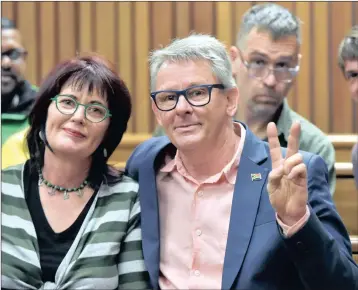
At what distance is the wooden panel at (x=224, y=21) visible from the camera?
226 centimetres

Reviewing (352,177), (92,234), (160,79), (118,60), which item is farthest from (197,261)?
(118,60)

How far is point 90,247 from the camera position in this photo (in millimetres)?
1125

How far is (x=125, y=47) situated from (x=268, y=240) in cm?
140

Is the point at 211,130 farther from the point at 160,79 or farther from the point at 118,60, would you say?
the point at 118,60

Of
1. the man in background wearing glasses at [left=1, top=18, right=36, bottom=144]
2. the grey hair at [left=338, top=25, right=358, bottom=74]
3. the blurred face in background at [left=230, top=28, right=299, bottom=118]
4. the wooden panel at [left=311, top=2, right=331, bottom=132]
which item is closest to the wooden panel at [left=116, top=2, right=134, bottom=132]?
the man in background wearing glasses at [left=1, top=18, right=36, bottom=144]

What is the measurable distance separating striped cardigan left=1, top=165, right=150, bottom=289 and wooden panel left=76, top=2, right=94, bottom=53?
122cm

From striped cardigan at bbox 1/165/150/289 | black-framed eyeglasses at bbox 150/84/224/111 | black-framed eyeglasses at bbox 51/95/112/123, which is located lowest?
striped cardigan at bbox 1/165/150/289

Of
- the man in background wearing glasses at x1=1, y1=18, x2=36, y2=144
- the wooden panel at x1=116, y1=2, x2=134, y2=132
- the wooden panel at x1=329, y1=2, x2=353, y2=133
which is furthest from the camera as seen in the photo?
the wooden panel at x1=116, y1=2, x2=134, y2=132

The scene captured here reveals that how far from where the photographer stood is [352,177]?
1675 millimetres

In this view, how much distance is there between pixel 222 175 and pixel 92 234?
244mm

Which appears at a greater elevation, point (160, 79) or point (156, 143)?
point (160, 79)

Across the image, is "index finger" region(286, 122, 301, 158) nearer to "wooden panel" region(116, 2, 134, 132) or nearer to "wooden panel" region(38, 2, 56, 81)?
"wooden panel" region(116, 2, 134, 132)

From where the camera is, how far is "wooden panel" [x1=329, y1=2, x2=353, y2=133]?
2.21m

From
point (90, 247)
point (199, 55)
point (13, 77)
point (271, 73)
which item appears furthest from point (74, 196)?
point (13, 77)
